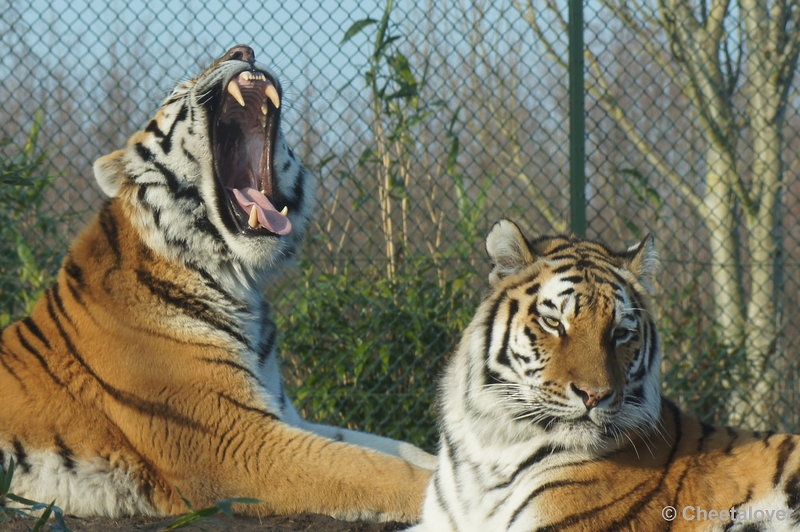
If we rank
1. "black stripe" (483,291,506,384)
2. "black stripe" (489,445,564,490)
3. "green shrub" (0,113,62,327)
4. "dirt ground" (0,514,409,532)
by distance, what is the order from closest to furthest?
"black stripe" (489,445,564,490) < "black stripe" (483,291,506,384) < "dirt ground" (0,514,409,532) < "green shrub" (0,113,62,327)

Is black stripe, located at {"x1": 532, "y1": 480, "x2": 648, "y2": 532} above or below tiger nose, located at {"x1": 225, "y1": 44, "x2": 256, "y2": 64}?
below

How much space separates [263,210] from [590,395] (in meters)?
1.41

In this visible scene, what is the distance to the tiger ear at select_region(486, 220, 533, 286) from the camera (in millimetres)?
2035

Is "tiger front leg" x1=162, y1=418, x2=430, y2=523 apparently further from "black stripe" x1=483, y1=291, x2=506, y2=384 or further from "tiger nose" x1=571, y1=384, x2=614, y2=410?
"tiger nose" x1=571, y1=384, x2=614, y2=410

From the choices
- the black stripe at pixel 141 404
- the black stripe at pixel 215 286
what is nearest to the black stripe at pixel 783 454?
the black stripe at pixel 141 404

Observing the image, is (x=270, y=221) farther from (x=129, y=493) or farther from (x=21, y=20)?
(x=21, y=20)

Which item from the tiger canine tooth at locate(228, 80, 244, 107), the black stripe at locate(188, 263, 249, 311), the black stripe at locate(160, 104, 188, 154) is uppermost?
the tiger canine tooth at locate(228, 80, 244, 107)

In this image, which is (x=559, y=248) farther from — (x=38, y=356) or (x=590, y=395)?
(x=38, y=356)

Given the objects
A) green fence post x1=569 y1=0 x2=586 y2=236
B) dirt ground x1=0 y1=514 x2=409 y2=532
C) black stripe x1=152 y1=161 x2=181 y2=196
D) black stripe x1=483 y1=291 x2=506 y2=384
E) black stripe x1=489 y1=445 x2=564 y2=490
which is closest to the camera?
black stripe x1=489 y1=445 x2=564 y2=490

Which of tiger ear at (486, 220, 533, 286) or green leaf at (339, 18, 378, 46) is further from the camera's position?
green leaf at (339, 18, 378, 46)

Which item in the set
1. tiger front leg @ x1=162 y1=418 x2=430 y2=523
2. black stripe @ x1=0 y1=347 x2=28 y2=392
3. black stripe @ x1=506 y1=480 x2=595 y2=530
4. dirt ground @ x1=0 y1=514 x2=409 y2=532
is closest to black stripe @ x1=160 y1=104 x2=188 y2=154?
black stripe @ x1=0 y1=347 x2=28 y2=392

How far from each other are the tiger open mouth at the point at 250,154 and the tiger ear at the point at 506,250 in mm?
937

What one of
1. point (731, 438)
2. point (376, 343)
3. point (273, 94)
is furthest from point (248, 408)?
point (376, 343)

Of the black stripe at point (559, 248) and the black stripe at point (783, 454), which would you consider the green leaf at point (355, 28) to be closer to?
the black stripe at point (559, 248)
